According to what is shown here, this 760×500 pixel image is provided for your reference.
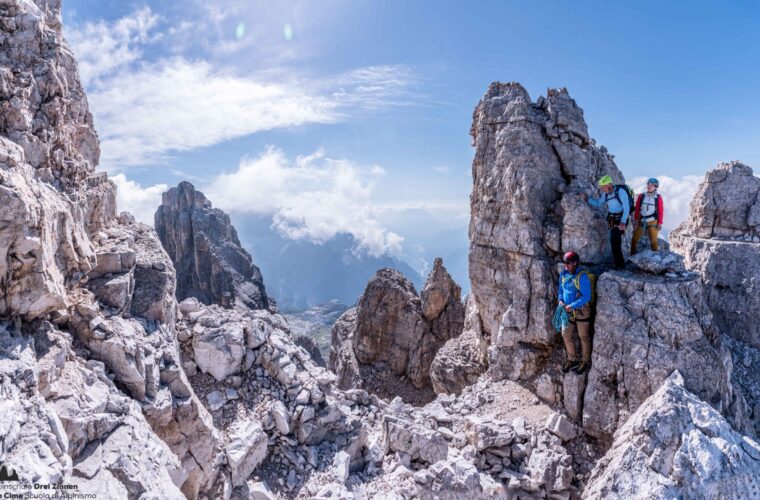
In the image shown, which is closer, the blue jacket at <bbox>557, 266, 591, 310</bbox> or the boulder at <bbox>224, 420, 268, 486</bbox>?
the boulder at <bbox>224, 420, 268, 486</bbox>

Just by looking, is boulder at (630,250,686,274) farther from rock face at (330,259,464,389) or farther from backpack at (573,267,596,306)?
rock face at (330,259,464,389)

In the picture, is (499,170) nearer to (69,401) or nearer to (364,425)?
(364,425)

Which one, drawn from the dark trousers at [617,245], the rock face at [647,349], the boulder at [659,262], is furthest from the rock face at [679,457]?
the dark trousers at [617,245]

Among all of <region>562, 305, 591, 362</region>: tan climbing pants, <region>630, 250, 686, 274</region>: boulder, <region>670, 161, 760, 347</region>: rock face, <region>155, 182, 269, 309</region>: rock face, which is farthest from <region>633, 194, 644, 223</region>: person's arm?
<region>155, 182, 269, 309</region>: rock face

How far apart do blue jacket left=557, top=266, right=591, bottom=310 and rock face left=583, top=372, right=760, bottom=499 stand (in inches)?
148

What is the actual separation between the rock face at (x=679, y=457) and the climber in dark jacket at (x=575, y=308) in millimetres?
3670

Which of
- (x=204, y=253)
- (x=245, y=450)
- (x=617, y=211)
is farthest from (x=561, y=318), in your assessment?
(x=204, y=253)

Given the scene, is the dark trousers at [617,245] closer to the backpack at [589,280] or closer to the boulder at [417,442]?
the backpack at [589,280]

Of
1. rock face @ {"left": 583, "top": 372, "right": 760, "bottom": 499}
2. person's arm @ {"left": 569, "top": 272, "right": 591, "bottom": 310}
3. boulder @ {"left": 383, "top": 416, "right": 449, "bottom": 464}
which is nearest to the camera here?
rock face @ {"left": 583, "top": 372, "right": 760, "bottom": 499}

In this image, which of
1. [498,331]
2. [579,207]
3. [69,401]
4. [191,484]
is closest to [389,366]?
[498,331]

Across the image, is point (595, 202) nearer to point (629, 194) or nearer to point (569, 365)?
point (629, 194)

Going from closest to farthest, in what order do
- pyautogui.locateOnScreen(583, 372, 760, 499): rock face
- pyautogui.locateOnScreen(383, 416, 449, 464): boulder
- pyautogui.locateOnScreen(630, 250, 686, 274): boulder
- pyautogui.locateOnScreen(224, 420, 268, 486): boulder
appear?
pyautogui.locateOnScreen(583, 372, 760, 499): rock face < pyautogui.locateOnScreen(224, 420, 268, 486): boulder < pyautogui.locateOnScreen(383, 416, 449, 464): boulder < pyautogui.locateOnScreen(630, 250, 686, 274): boulder

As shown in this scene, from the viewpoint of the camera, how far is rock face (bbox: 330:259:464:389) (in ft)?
125

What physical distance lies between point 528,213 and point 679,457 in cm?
1103
